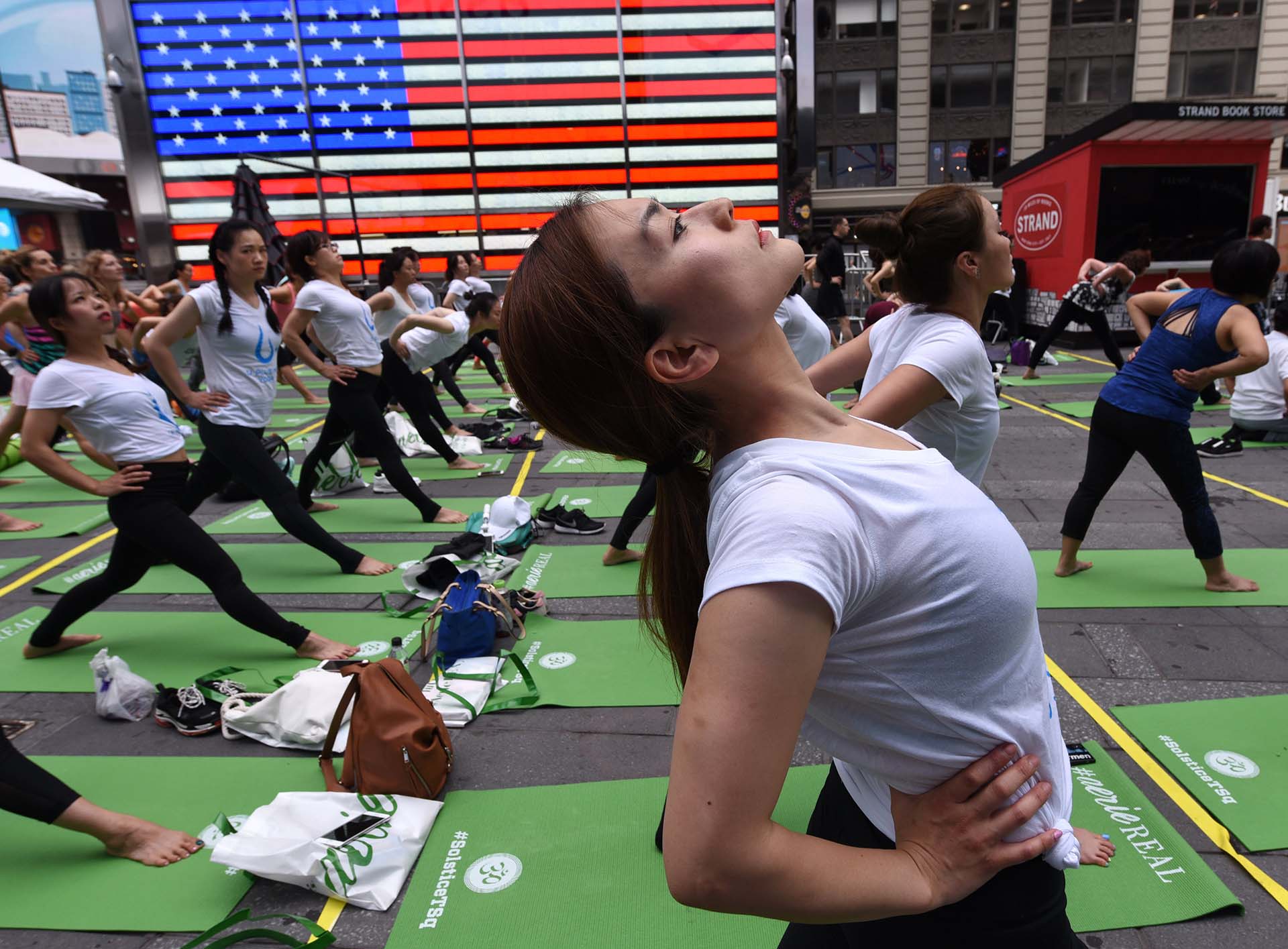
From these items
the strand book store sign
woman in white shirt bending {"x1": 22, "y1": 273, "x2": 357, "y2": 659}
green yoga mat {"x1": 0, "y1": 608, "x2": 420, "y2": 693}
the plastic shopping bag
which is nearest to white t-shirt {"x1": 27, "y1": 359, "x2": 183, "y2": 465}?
woman in white shirt bending {"x1": 22, "y1": 273, "x2": 357, "y2": 659}

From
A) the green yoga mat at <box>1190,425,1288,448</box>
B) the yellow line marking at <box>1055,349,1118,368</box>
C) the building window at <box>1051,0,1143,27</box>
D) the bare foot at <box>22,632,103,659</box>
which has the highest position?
the building window at <box>1051,0,1143,27</box>

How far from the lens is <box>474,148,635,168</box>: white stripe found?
67.8 feet

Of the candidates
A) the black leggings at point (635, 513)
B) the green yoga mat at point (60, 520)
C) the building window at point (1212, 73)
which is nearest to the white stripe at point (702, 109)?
the green yoga mat at point (60, 520)

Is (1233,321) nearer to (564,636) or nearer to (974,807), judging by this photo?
(564,636)

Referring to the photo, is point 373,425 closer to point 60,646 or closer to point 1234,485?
point 60,646

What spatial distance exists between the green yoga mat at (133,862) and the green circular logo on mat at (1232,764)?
3476 millimetres

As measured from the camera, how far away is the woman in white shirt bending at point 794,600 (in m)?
0.75

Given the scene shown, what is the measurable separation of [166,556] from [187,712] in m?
0.79

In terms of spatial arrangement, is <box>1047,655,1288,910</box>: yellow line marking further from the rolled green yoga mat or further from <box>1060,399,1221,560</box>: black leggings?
<box>1060,399,1221,560</box>: black leggings

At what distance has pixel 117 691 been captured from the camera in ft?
11.7

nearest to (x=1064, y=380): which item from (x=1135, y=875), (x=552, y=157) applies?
(x=1135, y=875)

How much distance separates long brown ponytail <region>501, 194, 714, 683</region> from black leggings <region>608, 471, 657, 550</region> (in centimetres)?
324

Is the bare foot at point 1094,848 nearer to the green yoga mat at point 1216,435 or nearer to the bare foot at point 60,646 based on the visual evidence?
the bare foot at point 60,646

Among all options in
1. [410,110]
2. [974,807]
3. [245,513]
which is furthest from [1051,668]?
[410,110]
